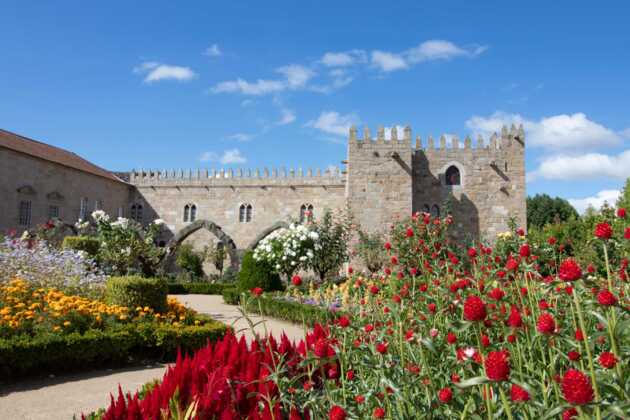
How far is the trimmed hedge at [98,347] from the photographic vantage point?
4824mm

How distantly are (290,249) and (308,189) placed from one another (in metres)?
13.2

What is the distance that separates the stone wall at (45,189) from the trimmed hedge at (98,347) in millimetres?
17146

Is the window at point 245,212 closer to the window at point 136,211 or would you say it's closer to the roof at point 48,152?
the window at point 136,211

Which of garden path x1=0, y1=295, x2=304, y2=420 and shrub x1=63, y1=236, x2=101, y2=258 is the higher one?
shrub x1=63, y1=236, x2=101, y2=258

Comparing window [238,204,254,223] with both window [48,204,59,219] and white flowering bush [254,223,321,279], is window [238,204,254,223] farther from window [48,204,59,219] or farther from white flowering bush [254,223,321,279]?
white flowering bush [254,223,321,279]

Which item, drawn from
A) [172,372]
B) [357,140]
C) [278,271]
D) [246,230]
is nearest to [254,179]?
[246,230]

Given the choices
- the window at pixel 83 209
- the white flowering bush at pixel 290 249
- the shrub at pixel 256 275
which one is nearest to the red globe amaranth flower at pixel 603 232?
the white flowering bush at pixel 290 249

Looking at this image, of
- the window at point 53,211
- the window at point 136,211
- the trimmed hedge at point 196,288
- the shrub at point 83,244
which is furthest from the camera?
the window at point 136,211

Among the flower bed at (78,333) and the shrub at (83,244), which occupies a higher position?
the shrub at (83,244)

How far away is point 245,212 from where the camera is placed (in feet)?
83.3

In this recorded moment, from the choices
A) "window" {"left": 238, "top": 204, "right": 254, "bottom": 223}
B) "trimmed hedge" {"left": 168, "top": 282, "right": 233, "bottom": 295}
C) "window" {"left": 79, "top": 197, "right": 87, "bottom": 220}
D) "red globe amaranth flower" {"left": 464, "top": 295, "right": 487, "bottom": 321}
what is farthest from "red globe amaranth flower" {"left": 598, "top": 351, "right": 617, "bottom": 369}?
"window" {"left": 79, "top": 197, "right": 87, "bottom": 220}

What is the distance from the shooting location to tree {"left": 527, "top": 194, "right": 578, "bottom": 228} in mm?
34688

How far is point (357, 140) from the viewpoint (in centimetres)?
2106

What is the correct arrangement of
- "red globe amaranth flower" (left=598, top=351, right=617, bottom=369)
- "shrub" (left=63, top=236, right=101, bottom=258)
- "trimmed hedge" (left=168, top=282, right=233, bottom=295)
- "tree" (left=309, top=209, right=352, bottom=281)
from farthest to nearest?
"trimmed hedge" (left=168, top=282, right=233, bottom=295), "shrub" (left=63, top=236, right=101, bottom=258), "tree" (left=309, top=209, right=352, bottom=281), "red globe amaranth flower" (left=598, top=351, right=617, bottom=369)
